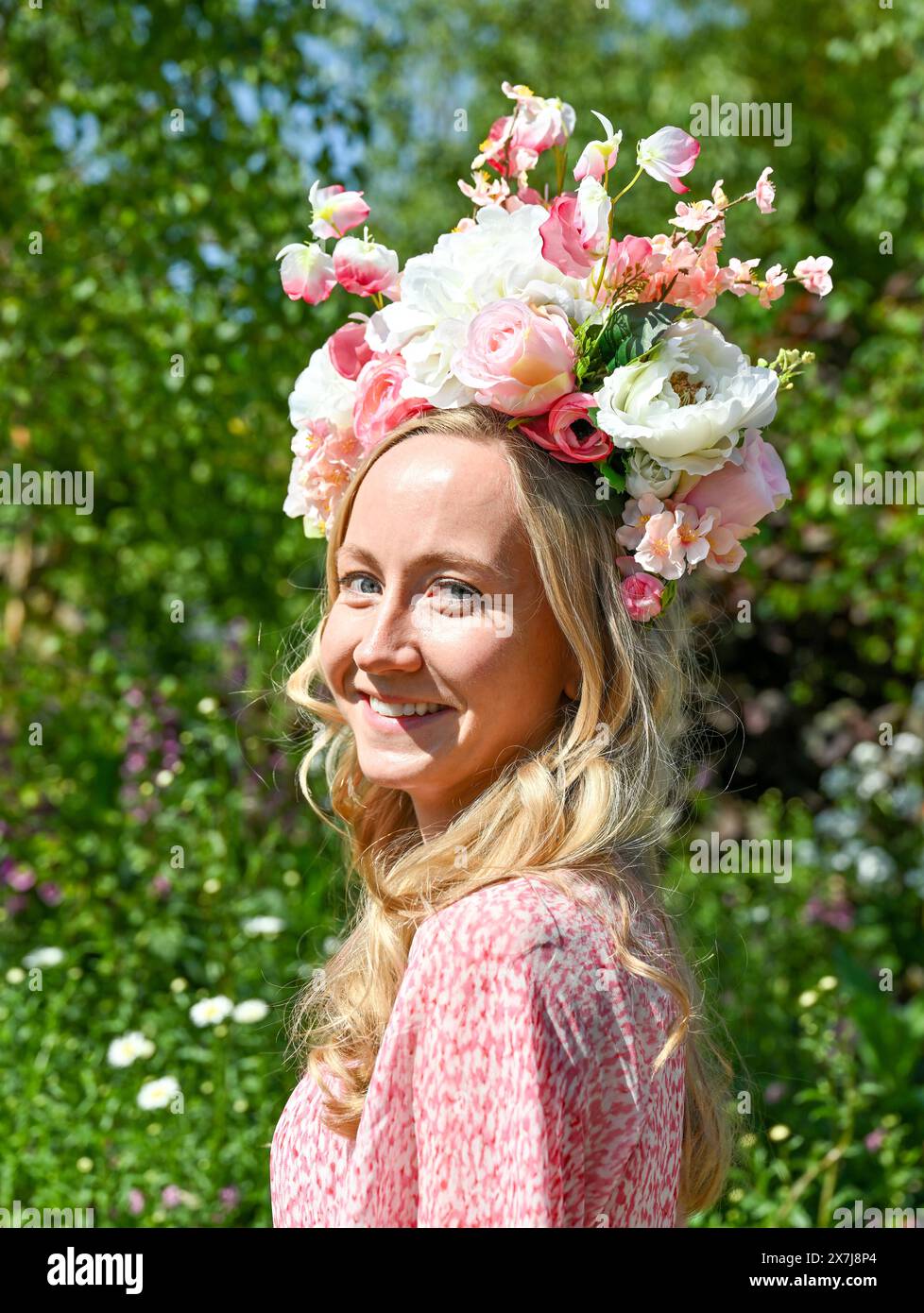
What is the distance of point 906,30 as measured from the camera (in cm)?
429

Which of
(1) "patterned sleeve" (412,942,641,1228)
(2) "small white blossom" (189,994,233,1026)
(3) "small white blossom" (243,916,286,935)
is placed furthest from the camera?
(3) "small white blossom" (243,916,286,935)

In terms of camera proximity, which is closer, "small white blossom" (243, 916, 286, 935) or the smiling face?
the smiling face

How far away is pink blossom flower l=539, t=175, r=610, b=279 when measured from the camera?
150 centimetres

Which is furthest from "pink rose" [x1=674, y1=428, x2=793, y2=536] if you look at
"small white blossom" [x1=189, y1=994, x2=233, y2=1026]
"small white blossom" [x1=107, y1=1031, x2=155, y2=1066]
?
"small white blossom" [x1=107, y1=1031, x2=155, y2=1066]

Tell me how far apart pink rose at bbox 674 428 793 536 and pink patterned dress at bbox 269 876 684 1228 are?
0.48 m

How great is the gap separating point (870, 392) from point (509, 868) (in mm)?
3540

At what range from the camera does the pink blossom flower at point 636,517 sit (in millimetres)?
1486

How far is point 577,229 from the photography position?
153 centimetres

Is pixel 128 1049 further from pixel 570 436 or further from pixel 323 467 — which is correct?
pixel 570 436

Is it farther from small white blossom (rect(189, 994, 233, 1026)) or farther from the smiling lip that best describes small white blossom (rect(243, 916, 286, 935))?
the smiling lip

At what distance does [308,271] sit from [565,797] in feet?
2.50

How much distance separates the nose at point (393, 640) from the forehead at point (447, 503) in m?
0.06

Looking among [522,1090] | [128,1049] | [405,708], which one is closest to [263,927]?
[128,1049]
